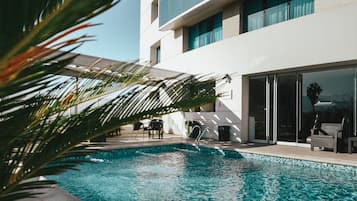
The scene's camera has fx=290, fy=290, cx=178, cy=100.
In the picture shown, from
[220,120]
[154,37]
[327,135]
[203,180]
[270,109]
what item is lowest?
[203,180]

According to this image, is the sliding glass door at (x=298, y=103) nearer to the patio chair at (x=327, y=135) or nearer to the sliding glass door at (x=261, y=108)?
the sliding glass door at (x=261, y=108)

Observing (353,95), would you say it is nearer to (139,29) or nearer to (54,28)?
(54,28)

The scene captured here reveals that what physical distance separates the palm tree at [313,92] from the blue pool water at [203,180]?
3142 mm

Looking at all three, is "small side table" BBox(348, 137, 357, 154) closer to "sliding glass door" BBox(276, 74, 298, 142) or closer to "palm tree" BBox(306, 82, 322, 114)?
"palm tree" BBox(306, 82, 322, 114)

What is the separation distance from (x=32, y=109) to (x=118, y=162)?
28.1 ft

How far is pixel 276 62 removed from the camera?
36.6 ft

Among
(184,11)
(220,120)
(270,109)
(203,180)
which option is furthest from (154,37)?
(203,180)

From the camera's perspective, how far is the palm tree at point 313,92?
10549 millimetres

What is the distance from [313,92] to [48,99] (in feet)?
35.4

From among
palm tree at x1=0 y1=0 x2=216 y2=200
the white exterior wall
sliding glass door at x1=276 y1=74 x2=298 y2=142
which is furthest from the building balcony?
palm tree at x1=0 y1=0 x2=216 y2=200

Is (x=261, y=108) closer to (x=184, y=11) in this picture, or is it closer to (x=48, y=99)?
(x=184, y=11)

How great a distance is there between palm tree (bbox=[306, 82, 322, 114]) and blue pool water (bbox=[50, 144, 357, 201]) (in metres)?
3.14

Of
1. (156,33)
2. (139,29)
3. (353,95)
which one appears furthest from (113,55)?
(139,29)

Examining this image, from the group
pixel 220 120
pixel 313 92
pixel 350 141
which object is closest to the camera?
pixel 350 141
